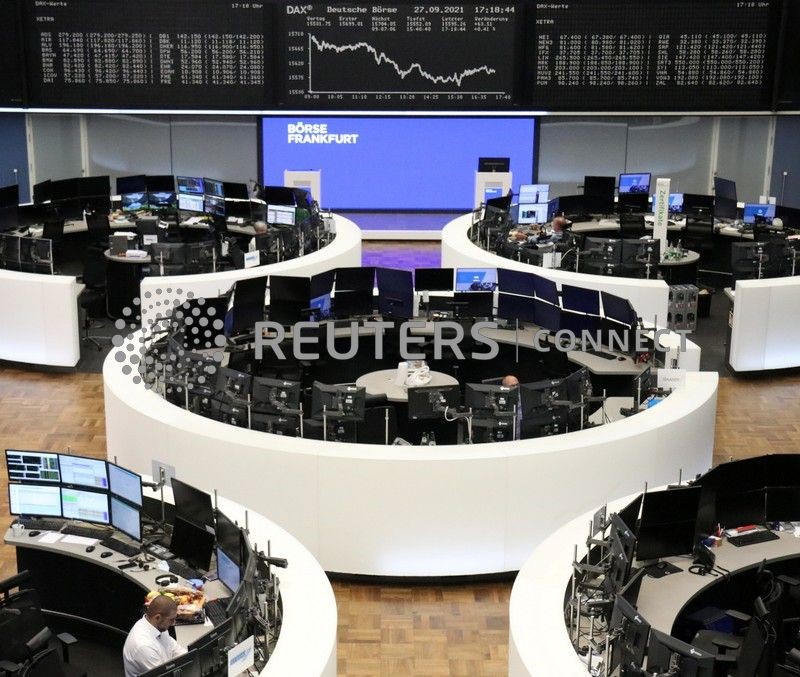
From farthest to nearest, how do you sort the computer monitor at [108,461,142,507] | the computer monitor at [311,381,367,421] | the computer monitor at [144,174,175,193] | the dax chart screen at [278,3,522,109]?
the dax chart screen at [278,3,522,109]
the computer monitor at [144,174,175,193]
the computer monitor at [311,381,367,421]
the computer monitor at [108,461,142,507]

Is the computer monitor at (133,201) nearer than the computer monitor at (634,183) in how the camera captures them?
Yes

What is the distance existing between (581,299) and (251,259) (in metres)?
3.79

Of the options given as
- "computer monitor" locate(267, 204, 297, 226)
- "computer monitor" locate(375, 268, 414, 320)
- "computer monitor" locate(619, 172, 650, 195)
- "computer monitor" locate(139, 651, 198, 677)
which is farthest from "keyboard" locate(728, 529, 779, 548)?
"computer monitor" locate(619, 172, 650, 195)

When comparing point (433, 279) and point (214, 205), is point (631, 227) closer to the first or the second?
point (433, 279)

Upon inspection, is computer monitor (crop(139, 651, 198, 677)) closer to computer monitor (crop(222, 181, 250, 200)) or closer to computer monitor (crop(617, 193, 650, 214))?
computer monitor (crop(222, 181, 250, 200))

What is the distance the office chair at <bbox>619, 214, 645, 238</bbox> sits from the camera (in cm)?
1548

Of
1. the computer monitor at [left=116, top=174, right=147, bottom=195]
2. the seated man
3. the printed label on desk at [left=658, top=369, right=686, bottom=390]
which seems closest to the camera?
the printed label on desk at [left=658, top=369, right=686, bottom=390]

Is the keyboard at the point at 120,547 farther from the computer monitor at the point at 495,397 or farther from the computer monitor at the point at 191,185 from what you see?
the computer monitor at the point at 191,185

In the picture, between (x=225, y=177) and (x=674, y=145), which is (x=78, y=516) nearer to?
(x=225, y=177)

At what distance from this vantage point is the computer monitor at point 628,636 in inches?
210

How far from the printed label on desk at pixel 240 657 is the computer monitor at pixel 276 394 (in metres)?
2.91

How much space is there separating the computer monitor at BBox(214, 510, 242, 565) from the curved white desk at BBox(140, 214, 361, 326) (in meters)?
5.36

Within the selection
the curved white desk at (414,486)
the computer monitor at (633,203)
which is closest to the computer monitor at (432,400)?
the curved white desk at (414,486)

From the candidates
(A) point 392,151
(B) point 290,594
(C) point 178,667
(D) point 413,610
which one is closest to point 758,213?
(A) point 392,151
